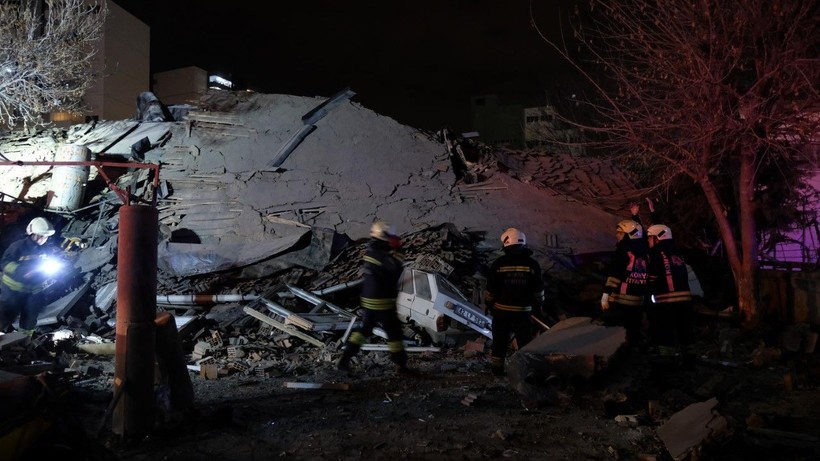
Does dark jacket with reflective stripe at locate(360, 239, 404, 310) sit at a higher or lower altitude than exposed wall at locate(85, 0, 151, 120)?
lower

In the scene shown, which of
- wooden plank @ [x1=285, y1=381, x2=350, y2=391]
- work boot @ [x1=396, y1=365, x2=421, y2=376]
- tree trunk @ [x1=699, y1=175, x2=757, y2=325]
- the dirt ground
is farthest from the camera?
tree trunk @ [x1=699, y1=175, x2=757, y2=325]

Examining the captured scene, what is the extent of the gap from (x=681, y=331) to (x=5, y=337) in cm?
818

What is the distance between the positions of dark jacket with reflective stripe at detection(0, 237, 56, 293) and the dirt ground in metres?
2.53

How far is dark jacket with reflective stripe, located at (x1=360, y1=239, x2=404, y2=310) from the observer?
19.5ft

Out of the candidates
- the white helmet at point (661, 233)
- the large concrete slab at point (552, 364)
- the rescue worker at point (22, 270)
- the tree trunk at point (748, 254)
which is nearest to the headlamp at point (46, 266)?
the rescue worker at point (22, 270)

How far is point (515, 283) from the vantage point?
20.3 feet

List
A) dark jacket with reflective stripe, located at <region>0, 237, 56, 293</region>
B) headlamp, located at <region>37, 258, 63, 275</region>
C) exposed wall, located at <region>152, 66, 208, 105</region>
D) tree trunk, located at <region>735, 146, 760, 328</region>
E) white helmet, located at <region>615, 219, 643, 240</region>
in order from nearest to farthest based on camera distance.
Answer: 1. white helmet, located at <region>615, 219, 643, 240</region>
2. dark jacket with reflective stripe, located at <region>0, 237, 56, 293</region>
3. headlamp, located at <region>37, 258, 63, 275</region>
4. tree trunk, located at <region>735, 146, 760, 328</region>
5. exposed wall, located at <region>152, 66, 208, 105</region>

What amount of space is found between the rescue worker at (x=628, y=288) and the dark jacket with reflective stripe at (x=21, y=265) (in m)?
7.74

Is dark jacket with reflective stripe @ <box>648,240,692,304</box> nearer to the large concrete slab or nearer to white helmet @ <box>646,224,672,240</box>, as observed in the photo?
white helmet @ <box>646,224,672,240</box>

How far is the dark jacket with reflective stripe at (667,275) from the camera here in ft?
21.5

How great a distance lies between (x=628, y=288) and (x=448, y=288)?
9.37 ft

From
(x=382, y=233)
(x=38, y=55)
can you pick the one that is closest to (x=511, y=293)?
(x=382, y=233)

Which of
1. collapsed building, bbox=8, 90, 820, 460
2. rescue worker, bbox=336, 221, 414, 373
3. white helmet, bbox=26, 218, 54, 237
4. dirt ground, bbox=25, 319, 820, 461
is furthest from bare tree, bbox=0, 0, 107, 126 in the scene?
rescue worker, bbox=336, 221, 414, 373

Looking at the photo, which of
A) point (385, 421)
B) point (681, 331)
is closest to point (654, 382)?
point (681, 331)
